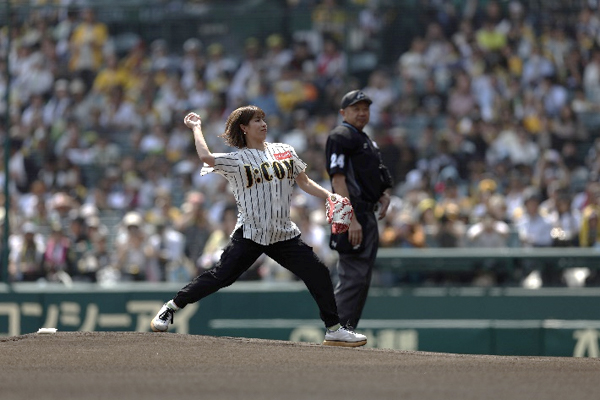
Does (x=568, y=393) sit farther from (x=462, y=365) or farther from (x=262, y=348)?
(x=262, y=348)

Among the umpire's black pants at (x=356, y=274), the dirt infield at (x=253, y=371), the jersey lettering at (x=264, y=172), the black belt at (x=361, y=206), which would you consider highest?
the jersey lettering at (x=264, y=172)

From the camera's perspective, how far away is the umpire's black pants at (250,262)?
749 centimetres

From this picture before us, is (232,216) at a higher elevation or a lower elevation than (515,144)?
lower

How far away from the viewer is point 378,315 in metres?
11.4

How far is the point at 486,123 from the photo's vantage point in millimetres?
13391

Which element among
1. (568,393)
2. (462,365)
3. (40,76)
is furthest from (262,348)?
(40,76)

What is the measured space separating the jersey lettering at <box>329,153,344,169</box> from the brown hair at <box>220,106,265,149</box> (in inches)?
34.4

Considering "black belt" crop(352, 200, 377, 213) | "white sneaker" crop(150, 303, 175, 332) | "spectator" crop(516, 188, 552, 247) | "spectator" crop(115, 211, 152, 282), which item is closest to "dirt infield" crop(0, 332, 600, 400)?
"white sneaker" crop(150, 303, 175, 332)

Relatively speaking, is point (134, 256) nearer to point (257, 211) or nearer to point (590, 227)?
point (590, 227)

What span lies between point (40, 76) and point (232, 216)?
4.07 meters

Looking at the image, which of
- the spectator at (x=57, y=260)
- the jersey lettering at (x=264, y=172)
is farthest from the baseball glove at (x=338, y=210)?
the spectator at (x=57, y=260)

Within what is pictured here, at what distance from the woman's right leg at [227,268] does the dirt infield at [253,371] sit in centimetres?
32

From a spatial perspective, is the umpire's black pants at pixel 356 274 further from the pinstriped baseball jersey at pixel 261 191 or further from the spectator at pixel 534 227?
the spectator at pixel 534 227

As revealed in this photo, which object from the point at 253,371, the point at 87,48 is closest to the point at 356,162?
the point at 253,371
